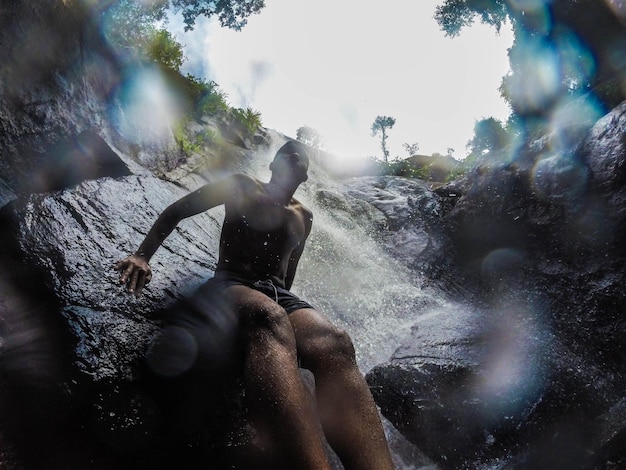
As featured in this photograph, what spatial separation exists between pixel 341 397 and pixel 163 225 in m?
1.66

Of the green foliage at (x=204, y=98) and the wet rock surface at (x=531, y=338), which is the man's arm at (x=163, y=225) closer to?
the wet rock surface at (x=531, y=338)

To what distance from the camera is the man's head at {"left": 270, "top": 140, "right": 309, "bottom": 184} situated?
11.5ft

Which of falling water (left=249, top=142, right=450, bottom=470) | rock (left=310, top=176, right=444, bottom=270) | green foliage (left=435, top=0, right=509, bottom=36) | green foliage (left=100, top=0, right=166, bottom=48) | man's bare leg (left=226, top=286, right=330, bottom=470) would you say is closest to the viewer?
man's bare leg (left=226, top=286, right=330, bottom=470)

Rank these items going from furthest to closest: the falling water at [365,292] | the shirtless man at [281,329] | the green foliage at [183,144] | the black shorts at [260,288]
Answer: the green foliage at [183,144] → the falling water at [365,292] → the black shorts at [260,288] → the shirtless man at [281,329]

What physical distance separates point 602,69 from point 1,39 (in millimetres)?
14111

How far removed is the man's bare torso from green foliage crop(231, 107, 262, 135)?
10377mm

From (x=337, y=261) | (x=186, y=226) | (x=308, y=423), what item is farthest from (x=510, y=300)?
(x=308, y=423)

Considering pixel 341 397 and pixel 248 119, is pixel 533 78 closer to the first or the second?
pixel 248 119

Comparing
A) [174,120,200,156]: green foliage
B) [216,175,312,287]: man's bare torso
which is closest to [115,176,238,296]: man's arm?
[216,175,312,287]: man's bare torso

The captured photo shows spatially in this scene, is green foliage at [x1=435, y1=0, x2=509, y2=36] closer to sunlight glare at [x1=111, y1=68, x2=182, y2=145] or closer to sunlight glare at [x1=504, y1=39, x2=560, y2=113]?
sunlight glare at [x1=504, y1=39, x2=560, y2=113]

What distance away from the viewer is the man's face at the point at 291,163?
3.49 metres

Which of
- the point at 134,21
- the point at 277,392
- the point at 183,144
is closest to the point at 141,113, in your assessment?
the point at 183,144

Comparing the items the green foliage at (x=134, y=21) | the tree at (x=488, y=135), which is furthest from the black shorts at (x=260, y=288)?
the tree at (x=488, y=135)

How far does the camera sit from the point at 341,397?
2.00 metres
